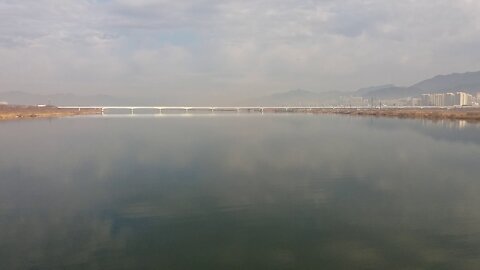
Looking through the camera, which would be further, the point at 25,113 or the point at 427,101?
the point at 427,101

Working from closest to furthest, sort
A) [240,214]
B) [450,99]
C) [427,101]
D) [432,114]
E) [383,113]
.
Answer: [240,214] → [432,114] → [383,113] → [450,99] → [427,101]

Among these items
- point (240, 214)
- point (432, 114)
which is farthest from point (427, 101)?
point (240, 214)

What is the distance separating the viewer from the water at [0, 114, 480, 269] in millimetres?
A: 6609

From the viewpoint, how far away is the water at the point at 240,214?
260 inches

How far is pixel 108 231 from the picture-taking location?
7871mm

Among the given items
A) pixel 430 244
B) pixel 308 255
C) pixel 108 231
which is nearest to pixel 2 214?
pixel 108 231

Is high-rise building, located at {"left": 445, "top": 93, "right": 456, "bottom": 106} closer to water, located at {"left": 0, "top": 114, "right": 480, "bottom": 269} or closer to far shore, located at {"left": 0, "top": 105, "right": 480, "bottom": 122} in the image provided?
far shore, located at {"left": 0, "top": 105, "right": 480, "bottom": 122}

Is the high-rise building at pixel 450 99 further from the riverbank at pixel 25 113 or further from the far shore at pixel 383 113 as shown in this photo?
the riverbank at pixel 25 113

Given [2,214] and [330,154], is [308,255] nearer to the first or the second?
[2,214]

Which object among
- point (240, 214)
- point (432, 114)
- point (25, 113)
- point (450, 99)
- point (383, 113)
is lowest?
point (240, 214)

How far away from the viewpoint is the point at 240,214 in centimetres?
895

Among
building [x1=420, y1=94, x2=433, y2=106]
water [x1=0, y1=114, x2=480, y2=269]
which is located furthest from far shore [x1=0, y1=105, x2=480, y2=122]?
building [x1=420, y1=94, x2=433, y2=106]

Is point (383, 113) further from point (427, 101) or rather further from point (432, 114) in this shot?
point (427, 101)

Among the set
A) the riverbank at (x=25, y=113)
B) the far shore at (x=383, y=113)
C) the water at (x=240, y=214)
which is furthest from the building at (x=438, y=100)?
the water at (x=240, y=214)
